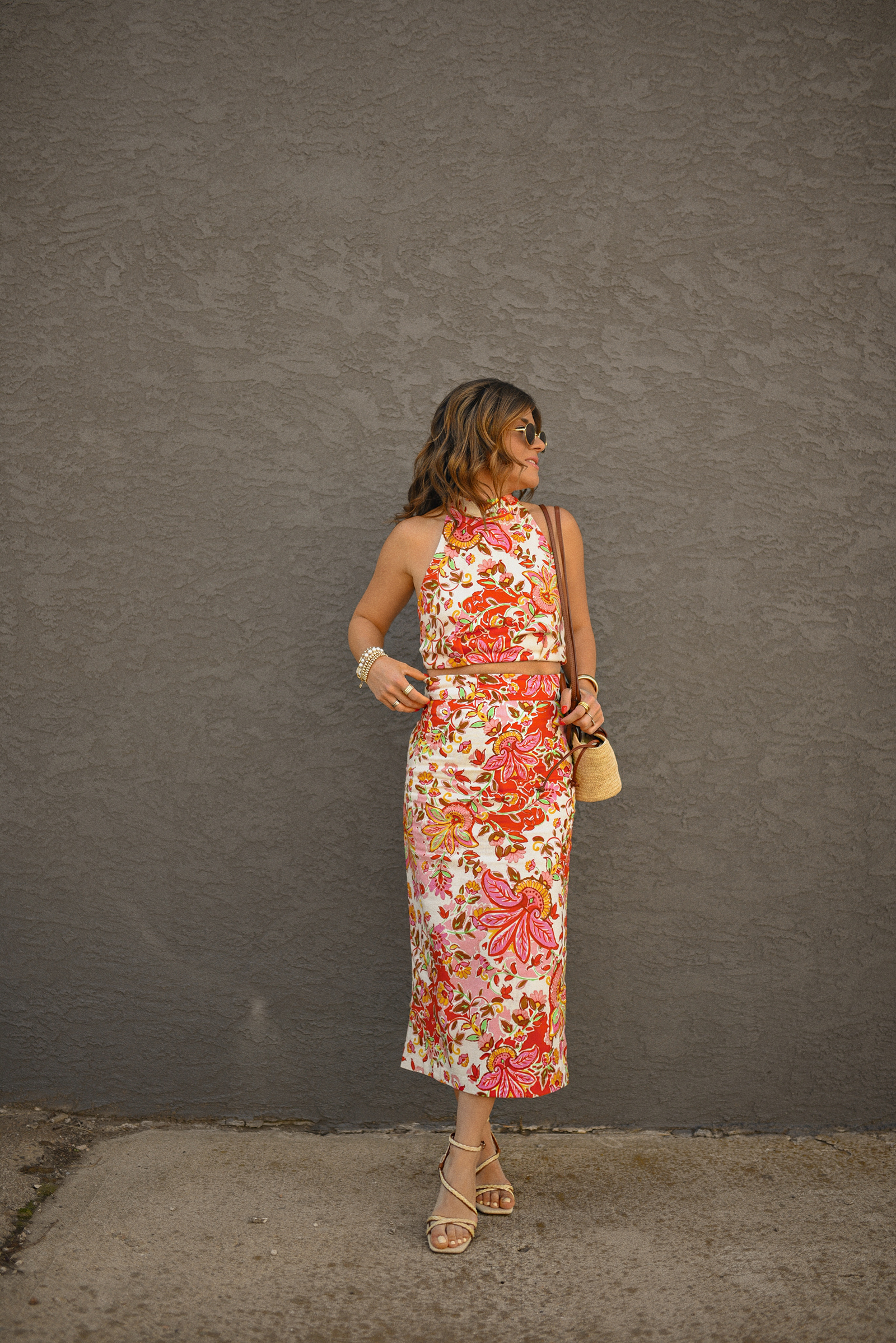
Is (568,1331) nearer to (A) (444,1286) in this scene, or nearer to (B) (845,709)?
(A) (444,1286)

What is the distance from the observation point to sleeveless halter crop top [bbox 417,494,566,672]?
2.37m

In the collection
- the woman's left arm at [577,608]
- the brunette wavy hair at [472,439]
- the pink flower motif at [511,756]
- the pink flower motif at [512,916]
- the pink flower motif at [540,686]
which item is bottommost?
the pink flower motif at [512,916]

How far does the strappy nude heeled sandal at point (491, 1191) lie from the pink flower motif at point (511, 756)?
0.94m

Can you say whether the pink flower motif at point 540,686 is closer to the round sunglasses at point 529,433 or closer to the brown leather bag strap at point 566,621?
the brown leather bag strap at point 566,621

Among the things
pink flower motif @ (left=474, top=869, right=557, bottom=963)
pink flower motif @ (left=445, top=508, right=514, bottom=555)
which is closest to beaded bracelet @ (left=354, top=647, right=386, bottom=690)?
pink flower motif @ (left=445, top=508, right=514, bottom=555)

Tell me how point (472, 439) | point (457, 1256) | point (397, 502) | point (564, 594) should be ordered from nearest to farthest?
point (457, 1256) < point (472, 439) < point (564, 594) < point (397, 502)

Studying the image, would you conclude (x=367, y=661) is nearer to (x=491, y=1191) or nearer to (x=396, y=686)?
(x=396, y=686)

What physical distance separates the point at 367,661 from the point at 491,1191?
4.62 feet

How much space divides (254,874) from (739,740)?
1.53 meters

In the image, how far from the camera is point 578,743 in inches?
96.5

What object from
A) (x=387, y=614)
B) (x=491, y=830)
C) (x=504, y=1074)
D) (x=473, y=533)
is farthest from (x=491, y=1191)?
(x=473, y=533)

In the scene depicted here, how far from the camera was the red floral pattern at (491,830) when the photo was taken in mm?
2309

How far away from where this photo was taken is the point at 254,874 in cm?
289

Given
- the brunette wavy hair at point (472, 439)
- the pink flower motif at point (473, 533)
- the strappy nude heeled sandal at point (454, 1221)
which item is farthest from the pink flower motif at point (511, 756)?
the strappy nude heeled sandal at point (454, 1221)
